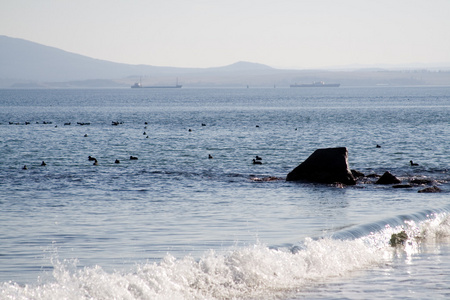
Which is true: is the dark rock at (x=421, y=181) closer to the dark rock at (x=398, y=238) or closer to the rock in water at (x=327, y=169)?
the rock in water at (x=327, y=169)

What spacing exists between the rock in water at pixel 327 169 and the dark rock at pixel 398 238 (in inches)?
444

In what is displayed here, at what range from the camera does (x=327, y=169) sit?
33.3 metres

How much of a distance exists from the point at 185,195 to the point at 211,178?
6.81 metres

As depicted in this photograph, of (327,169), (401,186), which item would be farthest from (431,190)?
(327,169)

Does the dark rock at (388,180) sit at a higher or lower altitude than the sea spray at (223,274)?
lower

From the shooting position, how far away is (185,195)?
1144 inches

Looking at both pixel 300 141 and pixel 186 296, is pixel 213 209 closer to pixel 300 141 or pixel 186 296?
pixel 186 296

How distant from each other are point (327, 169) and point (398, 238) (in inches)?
492

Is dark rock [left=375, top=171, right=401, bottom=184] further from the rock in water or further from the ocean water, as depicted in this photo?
the rock in water

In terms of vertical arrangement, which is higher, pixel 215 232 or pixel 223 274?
pixel 223 274

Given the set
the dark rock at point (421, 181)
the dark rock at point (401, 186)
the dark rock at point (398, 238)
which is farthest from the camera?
the dark rock at point (421, 181)

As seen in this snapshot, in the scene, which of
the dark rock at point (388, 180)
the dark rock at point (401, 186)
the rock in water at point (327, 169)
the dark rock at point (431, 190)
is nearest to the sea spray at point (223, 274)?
the dark rock at point (431, 190)

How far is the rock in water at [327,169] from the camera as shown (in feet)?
108

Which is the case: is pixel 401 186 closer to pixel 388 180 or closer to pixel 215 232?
pixel 388 180
